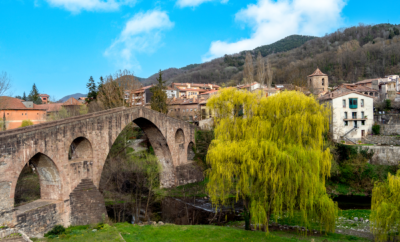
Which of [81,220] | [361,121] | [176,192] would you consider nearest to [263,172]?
[81,220]

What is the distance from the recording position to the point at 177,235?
14242 mm

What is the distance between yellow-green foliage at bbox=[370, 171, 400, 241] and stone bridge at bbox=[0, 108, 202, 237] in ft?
48.9

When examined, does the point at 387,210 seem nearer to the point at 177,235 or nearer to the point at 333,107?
the point at 177,235

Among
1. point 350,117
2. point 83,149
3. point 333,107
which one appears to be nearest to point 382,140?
point 350,117

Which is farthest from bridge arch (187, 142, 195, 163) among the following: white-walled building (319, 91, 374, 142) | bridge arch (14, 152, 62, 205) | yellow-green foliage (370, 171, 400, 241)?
yellow-green foliage (370, 171, 400, 241)

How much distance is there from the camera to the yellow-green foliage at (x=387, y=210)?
36.9 ft

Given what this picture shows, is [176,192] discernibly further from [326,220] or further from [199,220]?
[326,220]

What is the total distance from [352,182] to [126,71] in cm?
3126

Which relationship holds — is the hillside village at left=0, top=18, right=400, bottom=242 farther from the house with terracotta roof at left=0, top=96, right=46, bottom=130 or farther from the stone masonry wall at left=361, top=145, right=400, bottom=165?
the house with terracotta roof at left=0, top=96, right=46, bottom=130

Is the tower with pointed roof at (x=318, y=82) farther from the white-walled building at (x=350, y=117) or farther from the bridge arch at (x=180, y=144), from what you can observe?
the bridge arch at (x=180, y=144)

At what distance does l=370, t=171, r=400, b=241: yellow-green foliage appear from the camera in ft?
36.9

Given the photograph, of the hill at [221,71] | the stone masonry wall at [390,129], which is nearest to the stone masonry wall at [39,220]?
the stone masonry wall at [390,129]

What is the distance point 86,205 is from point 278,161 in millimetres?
11737

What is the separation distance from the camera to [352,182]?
26578mm
